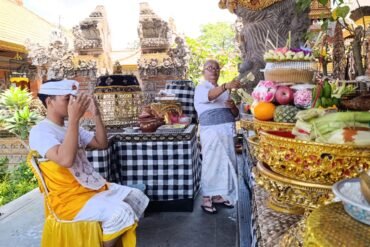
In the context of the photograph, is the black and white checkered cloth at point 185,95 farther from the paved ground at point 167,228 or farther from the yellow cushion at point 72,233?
the yellow cushion at point 72,233

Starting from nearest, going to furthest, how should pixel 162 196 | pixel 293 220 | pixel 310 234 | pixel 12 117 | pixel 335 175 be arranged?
1. pixel 310 234
2. pixel 335 175
3. pixel 293 220
4. pixel 162 196
5. pixel 12 117

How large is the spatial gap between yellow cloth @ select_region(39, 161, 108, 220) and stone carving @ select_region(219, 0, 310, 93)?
97.3 inches

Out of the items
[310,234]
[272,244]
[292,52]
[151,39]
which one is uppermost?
[151,39]

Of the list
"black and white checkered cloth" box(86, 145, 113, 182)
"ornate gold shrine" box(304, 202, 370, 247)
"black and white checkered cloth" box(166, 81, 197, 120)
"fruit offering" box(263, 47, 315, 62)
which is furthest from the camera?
"black and white checkered cloth" box(166, 81, 197, 120)

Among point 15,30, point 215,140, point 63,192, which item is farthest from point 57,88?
point 15,30

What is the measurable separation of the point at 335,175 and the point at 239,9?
359 cm

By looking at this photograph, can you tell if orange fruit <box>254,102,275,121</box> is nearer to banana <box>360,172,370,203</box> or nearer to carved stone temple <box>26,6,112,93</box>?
banana <box>360,172,370,203</box>

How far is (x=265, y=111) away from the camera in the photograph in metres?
1.29

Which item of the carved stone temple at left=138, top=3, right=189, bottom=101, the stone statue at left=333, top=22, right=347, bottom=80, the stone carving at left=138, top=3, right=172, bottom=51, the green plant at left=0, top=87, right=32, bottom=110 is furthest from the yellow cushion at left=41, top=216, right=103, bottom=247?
the green plant at left=0, top=87, right=32, bottom=110

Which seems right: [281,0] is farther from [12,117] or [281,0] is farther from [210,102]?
[12,117]

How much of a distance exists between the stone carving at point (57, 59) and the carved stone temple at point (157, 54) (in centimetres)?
121

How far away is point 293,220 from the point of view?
0.95m

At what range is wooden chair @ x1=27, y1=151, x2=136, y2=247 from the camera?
1.86m


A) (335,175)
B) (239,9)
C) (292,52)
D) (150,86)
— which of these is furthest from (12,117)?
(335,175)
